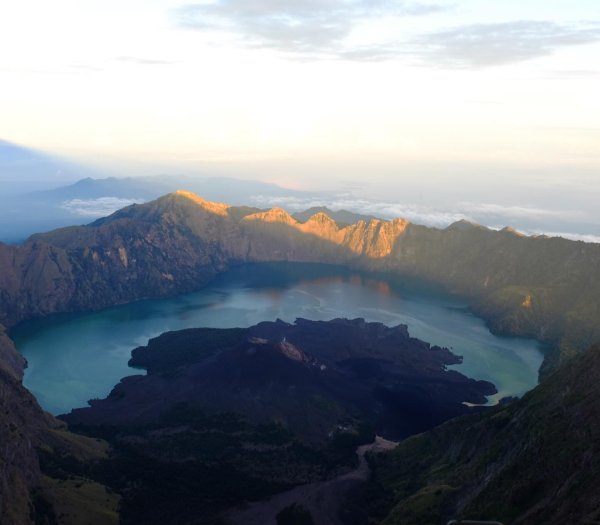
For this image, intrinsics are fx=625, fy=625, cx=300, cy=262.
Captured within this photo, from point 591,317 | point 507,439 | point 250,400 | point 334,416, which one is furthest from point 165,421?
point 591,317

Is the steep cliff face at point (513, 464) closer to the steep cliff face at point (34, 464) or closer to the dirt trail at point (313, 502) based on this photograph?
the dirt trail at point (313, 502)

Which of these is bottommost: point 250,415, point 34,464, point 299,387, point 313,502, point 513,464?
point 313,502

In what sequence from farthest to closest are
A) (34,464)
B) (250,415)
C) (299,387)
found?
1. (299,387)
2. (250,415)
3. (34,464)

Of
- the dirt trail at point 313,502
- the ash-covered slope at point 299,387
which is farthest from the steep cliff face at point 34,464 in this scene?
the dirt trail at point 313,502

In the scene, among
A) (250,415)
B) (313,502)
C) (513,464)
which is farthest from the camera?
(250,415)

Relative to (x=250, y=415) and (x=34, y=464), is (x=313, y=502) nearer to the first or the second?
(x=250, y=415)

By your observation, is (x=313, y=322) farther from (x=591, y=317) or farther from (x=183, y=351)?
(x=591, y=317)

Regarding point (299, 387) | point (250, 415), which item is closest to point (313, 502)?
point (250, 415)

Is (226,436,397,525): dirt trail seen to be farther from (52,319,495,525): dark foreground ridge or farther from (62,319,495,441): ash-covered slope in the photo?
(62,319,495,441): ash-covered slope
